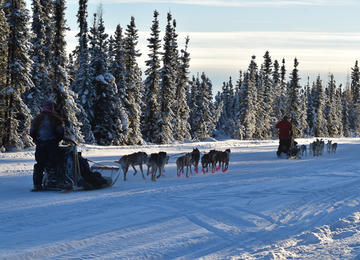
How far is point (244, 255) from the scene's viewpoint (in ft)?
14.5

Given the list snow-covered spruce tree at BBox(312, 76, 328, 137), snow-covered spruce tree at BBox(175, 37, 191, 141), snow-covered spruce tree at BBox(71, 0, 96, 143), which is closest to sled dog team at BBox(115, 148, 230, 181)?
snow-covered spruce tree at BBox(71, 0, 96, 143)

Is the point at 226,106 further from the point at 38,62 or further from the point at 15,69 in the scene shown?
the point at 15,69

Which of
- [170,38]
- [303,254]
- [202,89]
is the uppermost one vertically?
[170,38]

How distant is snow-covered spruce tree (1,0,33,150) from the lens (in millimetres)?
21328

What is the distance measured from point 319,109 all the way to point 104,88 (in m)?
49.5

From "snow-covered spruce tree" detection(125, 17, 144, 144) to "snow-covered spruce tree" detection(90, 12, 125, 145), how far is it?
6.34ft

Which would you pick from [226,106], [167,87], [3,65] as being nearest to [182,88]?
[167,87]

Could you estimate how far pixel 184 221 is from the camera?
5.82 m

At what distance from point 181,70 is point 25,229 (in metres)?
42.4

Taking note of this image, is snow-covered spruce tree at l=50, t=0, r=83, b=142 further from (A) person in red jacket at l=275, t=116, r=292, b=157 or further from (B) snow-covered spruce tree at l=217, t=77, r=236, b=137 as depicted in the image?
A: (B) snow-covered spruce tree at l=217, t=77, r=236, b=137

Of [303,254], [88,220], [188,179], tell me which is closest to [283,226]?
[303,254]

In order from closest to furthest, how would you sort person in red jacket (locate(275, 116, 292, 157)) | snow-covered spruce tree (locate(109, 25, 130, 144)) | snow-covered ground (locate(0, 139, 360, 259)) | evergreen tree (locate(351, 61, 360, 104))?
snow-covered ground (locate(0, 139, 360, 259)) → person in red jacket (locate(275, 116, 292, 157)) → snow-covered spruce tree (locate(109, 25, 130, 144)) → evergreen tree (locate(351, 61, 360, 104))

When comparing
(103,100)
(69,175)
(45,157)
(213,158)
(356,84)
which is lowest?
(69,175)

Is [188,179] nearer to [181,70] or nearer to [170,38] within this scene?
[170,38]
